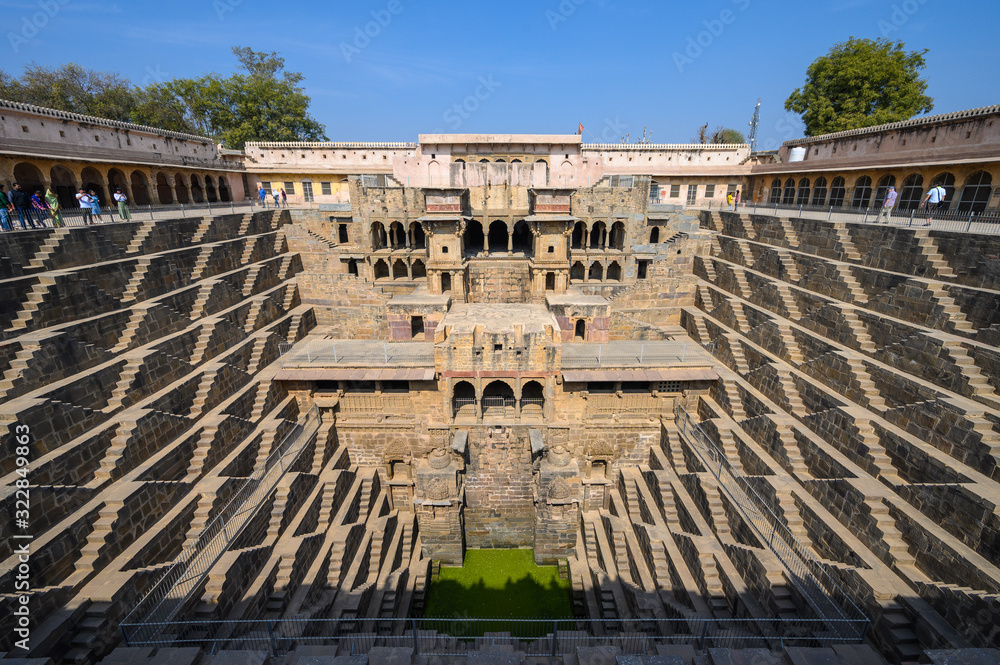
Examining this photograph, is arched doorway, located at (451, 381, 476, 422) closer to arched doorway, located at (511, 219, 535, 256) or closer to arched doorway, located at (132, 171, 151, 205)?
arched doorway, located at (511, 219, 535, 256)

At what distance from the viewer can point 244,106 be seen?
148ft

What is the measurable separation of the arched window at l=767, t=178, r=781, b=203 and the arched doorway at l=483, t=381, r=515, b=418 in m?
29.9

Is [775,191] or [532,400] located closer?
[532,400]

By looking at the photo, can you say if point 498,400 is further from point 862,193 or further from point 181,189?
point 181,189

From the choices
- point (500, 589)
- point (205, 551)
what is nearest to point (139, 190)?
point (205, 551)

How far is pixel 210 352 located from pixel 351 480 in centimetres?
771

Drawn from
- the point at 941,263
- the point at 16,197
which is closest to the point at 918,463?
the point at 941,263

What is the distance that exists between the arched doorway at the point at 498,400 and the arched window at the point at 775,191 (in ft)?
98.1

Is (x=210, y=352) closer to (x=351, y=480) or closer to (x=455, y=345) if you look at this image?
(x=351, y=480)

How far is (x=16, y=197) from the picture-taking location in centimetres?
1444

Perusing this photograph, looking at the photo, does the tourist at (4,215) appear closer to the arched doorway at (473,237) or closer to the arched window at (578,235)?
the arched doorway at (473,237)

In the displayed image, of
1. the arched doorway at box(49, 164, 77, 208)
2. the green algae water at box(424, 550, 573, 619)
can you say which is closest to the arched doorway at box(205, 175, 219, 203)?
the arched doorway at box(49, 164, 77, 208)

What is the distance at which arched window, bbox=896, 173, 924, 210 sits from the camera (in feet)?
75.5

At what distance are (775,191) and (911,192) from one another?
39.0ft
